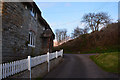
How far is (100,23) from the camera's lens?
143 ft

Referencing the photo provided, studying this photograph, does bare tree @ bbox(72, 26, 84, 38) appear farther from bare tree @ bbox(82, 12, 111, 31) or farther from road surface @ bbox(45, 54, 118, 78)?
road surface @ bbox(45, 54, 118, 78)

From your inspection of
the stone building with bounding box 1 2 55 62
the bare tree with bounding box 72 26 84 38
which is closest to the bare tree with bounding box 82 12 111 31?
the bare tree with bounding box 72 26 84 38

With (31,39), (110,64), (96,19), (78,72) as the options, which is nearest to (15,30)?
(31,39)

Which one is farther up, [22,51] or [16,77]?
[22,51]

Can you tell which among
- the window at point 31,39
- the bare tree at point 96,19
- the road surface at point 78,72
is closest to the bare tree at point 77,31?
the bare tree at point 96,19

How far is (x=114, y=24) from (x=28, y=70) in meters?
39.0

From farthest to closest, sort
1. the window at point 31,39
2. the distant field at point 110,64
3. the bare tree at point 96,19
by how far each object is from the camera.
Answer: the bare tree at point 96,19 < the window at point 31,39 < the distant field at point 110,64

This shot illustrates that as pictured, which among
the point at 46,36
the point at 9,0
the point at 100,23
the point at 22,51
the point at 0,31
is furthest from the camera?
the point at 100,23

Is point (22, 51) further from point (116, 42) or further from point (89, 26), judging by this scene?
point (89, 26)

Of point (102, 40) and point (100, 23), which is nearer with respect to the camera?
point (102, 40)

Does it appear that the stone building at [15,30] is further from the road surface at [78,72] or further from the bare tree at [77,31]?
the bare tree at [77,31]

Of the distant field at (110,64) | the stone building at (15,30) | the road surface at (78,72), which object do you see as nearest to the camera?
the stone building at (15,30)

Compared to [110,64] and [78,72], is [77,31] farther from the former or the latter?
[78,72]

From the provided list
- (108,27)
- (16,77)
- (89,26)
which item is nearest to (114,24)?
(108,27)
